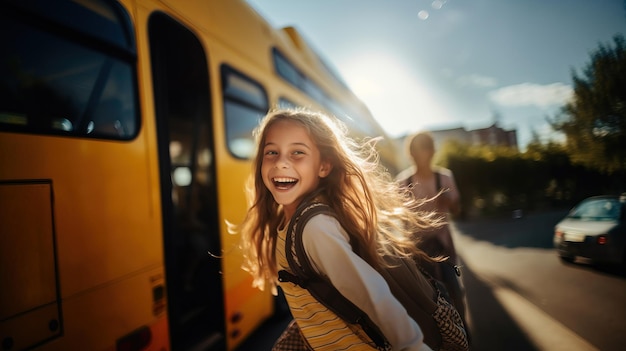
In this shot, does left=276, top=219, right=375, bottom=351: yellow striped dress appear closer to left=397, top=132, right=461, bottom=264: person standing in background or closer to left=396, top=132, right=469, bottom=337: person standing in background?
left=396, top=132, right=469, bottom=337: person standing in background

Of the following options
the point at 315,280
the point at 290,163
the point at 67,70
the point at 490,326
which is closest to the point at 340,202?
the point at 290,163

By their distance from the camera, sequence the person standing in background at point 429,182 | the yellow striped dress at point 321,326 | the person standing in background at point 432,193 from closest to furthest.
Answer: the yellow striped dress at point 321,326, the person standing in background at point 432,193, the person standing in background at point 429,182

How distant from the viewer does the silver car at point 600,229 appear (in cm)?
320

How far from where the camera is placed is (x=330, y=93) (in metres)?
6.31

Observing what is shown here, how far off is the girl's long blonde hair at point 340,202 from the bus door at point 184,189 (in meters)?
0.70

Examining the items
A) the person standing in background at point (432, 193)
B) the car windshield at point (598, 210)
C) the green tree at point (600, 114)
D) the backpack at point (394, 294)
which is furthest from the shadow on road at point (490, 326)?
the backpack at point (394, 294)

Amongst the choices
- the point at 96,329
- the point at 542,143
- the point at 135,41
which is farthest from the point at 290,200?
the point at 542,143

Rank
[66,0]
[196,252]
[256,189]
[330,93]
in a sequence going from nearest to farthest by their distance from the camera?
1. [66,0]
2. [256,189]
3. [196,252]
4. [330,93]

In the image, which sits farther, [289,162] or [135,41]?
[135,41]

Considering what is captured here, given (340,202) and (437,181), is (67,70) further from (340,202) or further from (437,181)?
(437,181)

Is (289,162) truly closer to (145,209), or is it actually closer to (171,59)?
(145,209)

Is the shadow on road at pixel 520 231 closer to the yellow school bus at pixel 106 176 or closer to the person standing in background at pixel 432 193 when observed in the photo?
the person standing in background at pixel 432 193

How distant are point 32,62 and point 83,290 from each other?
3.76 feet

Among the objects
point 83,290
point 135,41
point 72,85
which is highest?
point 135,41
